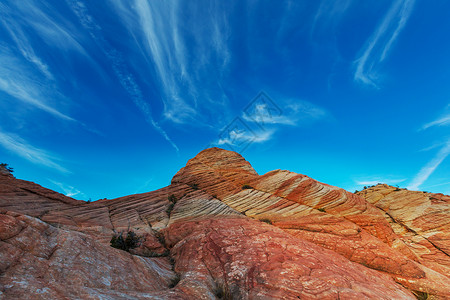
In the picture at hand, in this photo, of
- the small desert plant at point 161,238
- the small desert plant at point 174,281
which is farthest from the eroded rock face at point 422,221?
the small desert plant at point 161,238

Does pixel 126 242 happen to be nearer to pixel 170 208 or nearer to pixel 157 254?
pixel 157 254

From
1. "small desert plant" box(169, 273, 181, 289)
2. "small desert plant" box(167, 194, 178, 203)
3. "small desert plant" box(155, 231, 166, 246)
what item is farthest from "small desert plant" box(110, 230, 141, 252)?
"small desert plant" box(167, 194, 178, 203)

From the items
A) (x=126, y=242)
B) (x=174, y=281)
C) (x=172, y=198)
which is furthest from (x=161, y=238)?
(x=172, y=198)

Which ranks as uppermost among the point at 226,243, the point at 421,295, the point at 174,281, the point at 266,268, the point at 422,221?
the point at 422,221

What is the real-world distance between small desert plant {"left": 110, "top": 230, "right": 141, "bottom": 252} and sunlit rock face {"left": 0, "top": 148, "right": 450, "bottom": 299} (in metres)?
0.40

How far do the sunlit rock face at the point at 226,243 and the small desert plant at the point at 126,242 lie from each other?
0.40 metres

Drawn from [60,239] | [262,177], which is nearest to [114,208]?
[60,239]

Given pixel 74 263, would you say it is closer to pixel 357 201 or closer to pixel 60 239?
pixel 60 239

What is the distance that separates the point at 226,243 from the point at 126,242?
6145 mm

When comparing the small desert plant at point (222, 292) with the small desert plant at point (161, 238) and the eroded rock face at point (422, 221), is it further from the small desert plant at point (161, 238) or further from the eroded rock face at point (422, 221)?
the eroded rock face at point (422, 221)

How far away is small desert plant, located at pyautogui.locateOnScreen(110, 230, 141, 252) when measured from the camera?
39.9 feet

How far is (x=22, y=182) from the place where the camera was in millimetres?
21297

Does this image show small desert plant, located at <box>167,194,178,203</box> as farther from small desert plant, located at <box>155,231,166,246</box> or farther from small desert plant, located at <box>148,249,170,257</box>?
small desert plant, located at <box>148,249,170,257</box>

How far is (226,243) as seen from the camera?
13.3 m
